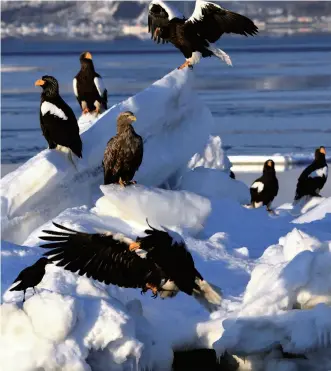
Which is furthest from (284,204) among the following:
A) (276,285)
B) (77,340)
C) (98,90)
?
(77,340)

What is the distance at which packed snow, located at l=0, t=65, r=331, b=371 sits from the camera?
202 inches

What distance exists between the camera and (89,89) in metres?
10.6

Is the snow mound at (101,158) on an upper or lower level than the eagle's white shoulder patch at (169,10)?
lower

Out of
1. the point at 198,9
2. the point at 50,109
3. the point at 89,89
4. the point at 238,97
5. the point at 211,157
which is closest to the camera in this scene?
the point at 50,109

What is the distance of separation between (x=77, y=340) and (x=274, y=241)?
9.22ft

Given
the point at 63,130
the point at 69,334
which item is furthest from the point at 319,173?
the point at 69,334

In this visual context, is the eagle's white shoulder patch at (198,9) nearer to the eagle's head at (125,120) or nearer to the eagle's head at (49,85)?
the eagle's head at (49,85)

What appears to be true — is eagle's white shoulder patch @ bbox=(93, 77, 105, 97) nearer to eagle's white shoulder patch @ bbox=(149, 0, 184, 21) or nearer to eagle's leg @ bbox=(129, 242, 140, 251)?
eagle's white shoulder patch @ bbox=(149, 0, 184, 21)

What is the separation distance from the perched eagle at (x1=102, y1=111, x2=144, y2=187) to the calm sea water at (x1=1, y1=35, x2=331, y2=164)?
24.2 feet

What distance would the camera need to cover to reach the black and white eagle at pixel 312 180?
11078 millimetres

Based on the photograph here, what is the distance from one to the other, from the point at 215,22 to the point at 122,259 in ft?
15.2

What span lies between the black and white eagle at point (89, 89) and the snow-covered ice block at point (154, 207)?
340 centimetres

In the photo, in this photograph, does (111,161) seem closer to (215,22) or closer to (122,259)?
(122,259)

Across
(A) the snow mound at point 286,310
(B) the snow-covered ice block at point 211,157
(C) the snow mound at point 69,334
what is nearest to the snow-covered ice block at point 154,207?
(A) the snow mound at point 286,310
